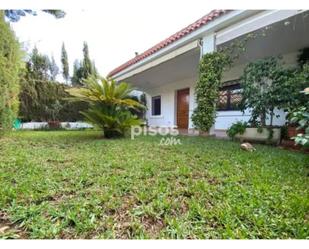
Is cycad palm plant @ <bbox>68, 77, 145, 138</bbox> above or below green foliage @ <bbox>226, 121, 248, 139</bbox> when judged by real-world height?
above

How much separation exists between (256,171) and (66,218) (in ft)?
7.41

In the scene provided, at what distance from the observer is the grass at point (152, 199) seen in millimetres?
1420

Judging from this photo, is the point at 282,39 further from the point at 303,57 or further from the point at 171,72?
the point at 171,72

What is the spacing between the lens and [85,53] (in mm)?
17625

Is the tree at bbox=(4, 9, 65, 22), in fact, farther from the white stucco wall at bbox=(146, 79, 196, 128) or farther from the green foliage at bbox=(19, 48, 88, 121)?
the white stucco wall at bbox=(146, 79, 196, 128)

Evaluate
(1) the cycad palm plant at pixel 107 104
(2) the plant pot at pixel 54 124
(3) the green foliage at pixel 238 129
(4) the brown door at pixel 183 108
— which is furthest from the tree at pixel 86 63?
(3) the green foliage at pixel 238 129

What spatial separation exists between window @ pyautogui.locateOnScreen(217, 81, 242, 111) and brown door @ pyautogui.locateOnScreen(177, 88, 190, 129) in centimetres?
211

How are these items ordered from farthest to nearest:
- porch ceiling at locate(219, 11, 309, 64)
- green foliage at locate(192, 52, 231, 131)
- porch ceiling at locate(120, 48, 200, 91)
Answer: porch ceiling at locate(120, 48, 200, 91) → green foliage at locate(192, 52, 231, 131) → porch ceiling at locate(219, 11, 309, 64)

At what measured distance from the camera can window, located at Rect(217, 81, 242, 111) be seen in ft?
26.7

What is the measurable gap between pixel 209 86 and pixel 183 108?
499 centimetres

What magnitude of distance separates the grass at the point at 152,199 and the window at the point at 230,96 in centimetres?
537

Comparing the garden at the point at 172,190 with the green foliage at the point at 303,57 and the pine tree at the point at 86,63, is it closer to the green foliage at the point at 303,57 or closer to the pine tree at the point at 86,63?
the green foliage at the point at 303,57

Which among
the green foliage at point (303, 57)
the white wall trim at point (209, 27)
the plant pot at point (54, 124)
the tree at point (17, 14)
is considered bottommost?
the plant pot at point (54, 124)

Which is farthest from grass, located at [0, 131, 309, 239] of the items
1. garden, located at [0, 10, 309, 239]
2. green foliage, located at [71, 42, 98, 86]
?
green foliage, located at [71, 42, 98, 86]
